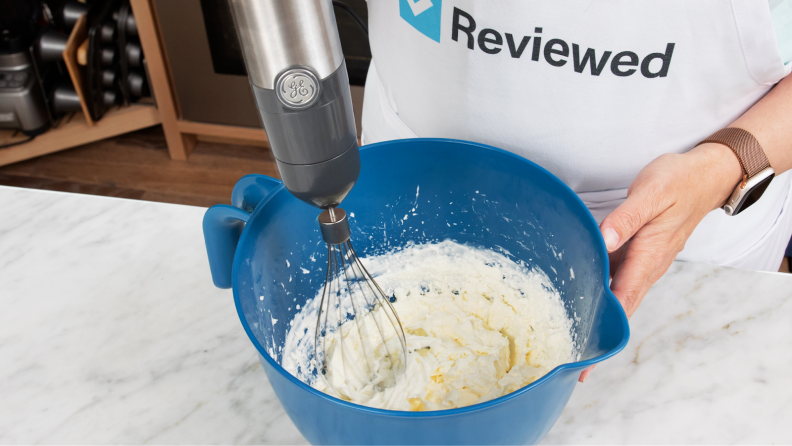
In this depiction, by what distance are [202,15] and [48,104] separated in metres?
0.62

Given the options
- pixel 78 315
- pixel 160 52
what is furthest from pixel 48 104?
pixel 78 315

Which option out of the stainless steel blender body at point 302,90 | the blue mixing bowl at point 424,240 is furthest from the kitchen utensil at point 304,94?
the blue mixing bowl at point 424,240

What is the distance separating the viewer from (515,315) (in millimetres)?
677

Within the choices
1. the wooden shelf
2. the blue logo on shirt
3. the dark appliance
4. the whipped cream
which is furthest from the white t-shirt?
the wooden shelf

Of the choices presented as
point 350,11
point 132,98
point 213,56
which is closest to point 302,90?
point 350,11

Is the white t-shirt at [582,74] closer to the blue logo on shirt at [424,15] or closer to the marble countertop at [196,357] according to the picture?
the blue logo on shirt at [424,15]

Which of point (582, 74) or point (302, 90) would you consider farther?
point (582, 74)

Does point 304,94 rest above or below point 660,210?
above

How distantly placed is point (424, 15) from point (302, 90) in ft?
0.94

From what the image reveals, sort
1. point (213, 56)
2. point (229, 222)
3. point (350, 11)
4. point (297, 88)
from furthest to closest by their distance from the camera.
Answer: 1. point (213, 56)
2. point (350, 11)
3. point (229, 222)
4. point (297, 88)

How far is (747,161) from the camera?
60 centimetres

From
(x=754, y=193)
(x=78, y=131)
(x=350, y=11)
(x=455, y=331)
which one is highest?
(x=350, y=11)

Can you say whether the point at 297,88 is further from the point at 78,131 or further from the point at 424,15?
the point at 78,131

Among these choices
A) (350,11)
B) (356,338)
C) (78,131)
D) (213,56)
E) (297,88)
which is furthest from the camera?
(78,131)
